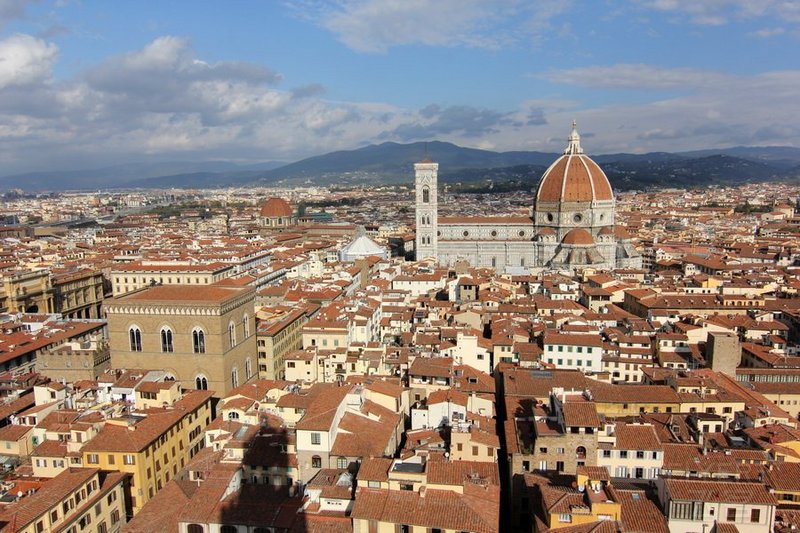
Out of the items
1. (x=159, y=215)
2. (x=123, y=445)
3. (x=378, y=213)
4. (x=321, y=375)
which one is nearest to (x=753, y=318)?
(x=321, y=375)

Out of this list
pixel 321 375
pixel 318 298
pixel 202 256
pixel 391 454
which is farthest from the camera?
pixel 202 256

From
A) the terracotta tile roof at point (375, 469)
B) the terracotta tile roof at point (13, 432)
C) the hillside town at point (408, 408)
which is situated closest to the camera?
the hillside town at point (408, 408)

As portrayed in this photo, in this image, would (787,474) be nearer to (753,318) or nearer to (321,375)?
(321,375)

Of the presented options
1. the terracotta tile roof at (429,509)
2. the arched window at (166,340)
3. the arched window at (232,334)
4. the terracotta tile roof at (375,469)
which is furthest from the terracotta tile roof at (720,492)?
the arched window at (166,340)

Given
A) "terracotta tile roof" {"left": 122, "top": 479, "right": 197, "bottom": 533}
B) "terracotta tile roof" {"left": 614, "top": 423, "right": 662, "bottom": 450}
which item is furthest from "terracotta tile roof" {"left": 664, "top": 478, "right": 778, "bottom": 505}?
"terracotta tile roof" {"left": 122, "top": 479, "right": 197, "bottom": 533}

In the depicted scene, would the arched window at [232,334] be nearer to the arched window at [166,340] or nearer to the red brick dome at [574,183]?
the arched window at [166,340]
